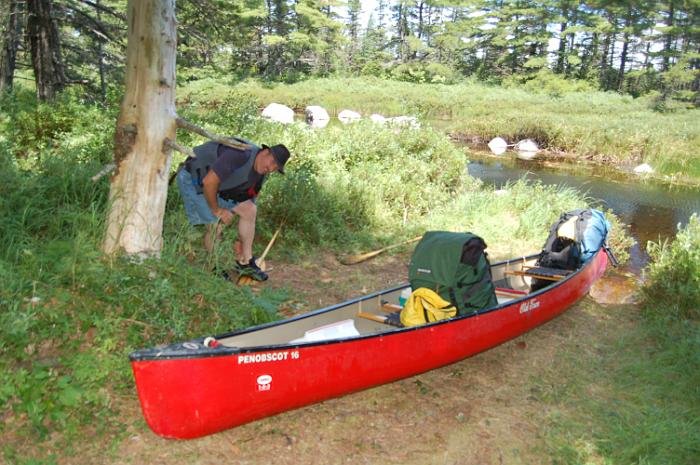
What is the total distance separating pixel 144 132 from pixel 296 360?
2279 mm

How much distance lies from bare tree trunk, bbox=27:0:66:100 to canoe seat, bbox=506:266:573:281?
8.26m

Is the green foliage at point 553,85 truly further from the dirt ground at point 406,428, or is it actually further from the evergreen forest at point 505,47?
the dirt ground at point 406,428

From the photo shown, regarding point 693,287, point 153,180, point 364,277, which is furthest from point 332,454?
point 693,287

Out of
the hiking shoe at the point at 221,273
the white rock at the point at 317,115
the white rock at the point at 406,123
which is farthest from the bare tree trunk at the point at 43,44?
the white rock at the point at 317,115

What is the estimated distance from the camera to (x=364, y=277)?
7277mm

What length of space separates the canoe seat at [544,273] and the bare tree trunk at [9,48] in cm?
976

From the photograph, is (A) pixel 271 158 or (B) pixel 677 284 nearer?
(A) pixel 271 158

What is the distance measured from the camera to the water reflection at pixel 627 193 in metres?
11.3

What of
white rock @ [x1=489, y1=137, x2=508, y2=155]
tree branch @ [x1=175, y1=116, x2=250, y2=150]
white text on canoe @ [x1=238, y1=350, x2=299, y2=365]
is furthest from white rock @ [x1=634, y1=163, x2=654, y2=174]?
white text on canoe @ [x1=238, y1=350, x2=299, y2=365]

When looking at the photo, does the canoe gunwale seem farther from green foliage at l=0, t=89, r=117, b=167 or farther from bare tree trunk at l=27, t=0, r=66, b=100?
bare tree trunk at l=27, t=0, r=66, b=100

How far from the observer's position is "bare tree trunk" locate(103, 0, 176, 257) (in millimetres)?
4551


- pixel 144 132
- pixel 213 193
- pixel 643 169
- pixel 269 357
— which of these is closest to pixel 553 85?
pixel 643 169

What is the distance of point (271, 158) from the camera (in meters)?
5.55

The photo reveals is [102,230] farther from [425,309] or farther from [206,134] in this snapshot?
[425,309]
